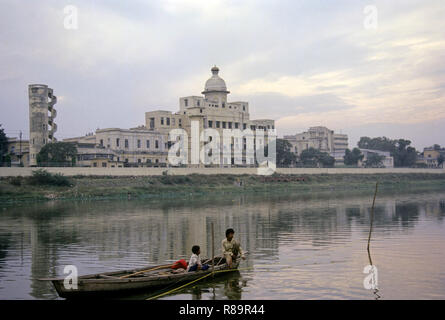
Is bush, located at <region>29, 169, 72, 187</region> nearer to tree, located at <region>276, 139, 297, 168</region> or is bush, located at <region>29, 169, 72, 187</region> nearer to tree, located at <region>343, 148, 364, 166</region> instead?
tree, located at <region>276, 139, 297, 168</region>

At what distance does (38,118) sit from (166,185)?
23.5 m

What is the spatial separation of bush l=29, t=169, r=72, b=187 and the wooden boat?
150ft

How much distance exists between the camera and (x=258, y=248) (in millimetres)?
21891

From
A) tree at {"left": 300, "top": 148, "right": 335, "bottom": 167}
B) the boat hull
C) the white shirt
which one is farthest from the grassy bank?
the boat hull

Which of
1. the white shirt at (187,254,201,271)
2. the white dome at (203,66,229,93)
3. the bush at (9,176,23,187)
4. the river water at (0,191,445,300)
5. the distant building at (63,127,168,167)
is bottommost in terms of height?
the river water at (0,191,445,300)

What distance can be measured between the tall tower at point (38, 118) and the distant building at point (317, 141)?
67372 mm

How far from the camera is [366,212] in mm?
37969

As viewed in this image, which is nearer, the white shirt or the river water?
the river water

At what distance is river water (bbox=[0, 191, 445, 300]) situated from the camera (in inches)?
579

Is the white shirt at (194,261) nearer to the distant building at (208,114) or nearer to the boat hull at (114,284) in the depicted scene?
the boat hull at (114,284)

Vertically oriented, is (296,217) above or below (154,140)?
below

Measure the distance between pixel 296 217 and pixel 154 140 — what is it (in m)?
58.7
